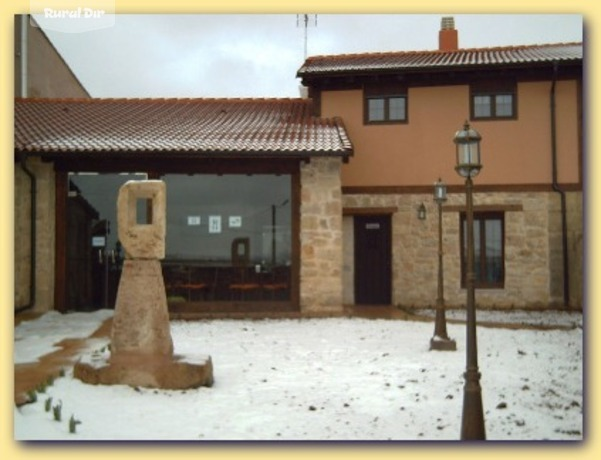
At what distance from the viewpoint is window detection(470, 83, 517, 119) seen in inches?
440

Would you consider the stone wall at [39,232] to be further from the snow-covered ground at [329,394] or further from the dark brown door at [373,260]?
the dark brown door at [373,260]

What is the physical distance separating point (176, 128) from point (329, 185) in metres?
2.92

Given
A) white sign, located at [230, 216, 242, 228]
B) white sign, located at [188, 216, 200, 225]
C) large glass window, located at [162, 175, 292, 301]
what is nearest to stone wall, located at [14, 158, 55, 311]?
large glass window, located at [162, 175, 292, 301]

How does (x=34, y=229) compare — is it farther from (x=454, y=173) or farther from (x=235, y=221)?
(x=454, y=173)

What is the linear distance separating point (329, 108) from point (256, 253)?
11.0ft

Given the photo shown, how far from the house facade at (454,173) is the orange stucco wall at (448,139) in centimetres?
2

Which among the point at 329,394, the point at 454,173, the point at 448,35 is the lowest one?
the point at 329,394

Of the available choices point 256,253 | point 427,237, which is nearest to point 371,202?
point 427,237

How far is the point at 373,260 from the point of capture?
11.8m

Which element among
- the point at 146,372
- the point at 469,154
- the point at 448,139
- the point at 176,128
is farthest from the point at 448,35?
the point at 146,372

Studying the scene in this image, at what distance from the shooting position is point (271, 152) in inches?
379

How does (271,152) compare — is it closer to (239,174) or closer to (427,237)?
(239,174)

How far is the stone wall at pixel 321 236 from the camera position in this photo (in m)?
10.1

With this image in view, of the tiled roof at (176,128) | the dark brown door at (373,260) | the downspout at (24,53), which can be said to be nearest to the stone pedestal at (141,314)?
the downspout at (24,53)
